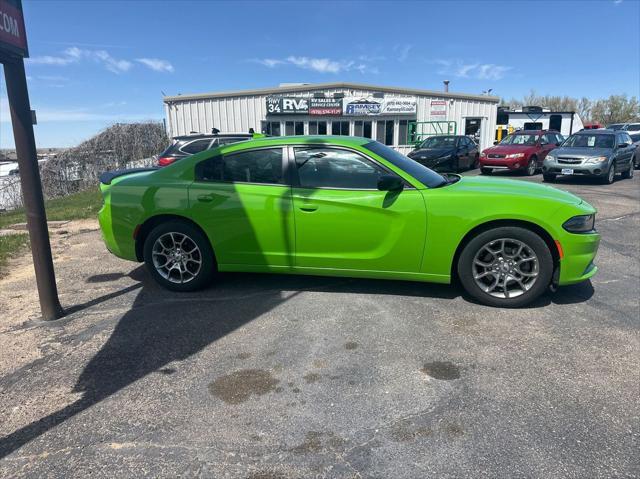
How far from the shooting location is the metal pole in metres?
3.66

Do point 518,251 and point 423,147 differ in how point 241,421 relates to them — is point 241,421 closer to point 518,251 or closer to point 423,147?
point 518,251

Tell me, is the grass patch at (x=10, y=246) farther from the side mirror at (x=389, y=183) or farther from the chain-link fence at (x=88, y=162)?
the chain-link fence at (x=88, y=162)

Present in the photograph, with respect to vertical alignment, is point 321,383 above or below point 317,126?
below

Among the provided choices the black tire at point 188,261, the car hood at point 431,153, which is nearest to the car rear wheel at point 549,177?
the car hood at point 431,153

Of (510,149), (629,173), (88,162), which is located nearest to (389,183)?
(510,149)

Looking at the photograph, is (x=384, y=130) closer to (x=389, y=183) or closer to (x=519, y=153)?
(x=519, y=153)

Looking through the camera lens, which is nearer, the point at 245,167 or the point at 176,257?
the point at 245,167

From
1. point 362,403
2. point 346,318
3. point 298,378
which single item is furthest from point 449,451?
point 346,318

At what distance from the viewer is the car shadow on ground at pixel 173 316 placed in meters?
2.97

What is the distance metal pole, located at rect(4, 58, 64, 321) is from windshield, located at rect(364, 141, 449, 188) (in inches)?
117

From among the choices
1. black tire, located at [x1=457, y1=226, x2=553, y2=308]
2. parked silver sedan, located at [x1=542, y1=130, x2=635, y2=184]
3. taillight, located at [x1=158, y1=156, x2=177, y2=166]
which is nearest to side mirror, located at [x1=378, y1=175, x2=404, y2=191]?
black tire, located at [x1=457, y1=226, x2=553, y2=308]

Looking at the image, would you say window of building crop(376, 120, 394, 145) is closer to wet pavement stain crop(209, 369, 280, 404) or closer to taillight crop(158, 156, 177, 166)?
taillight crop(158, 156, 177, 166)

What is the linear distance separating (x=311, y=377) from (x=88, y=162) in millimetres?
17530

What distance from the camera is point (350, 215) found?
4.14m
